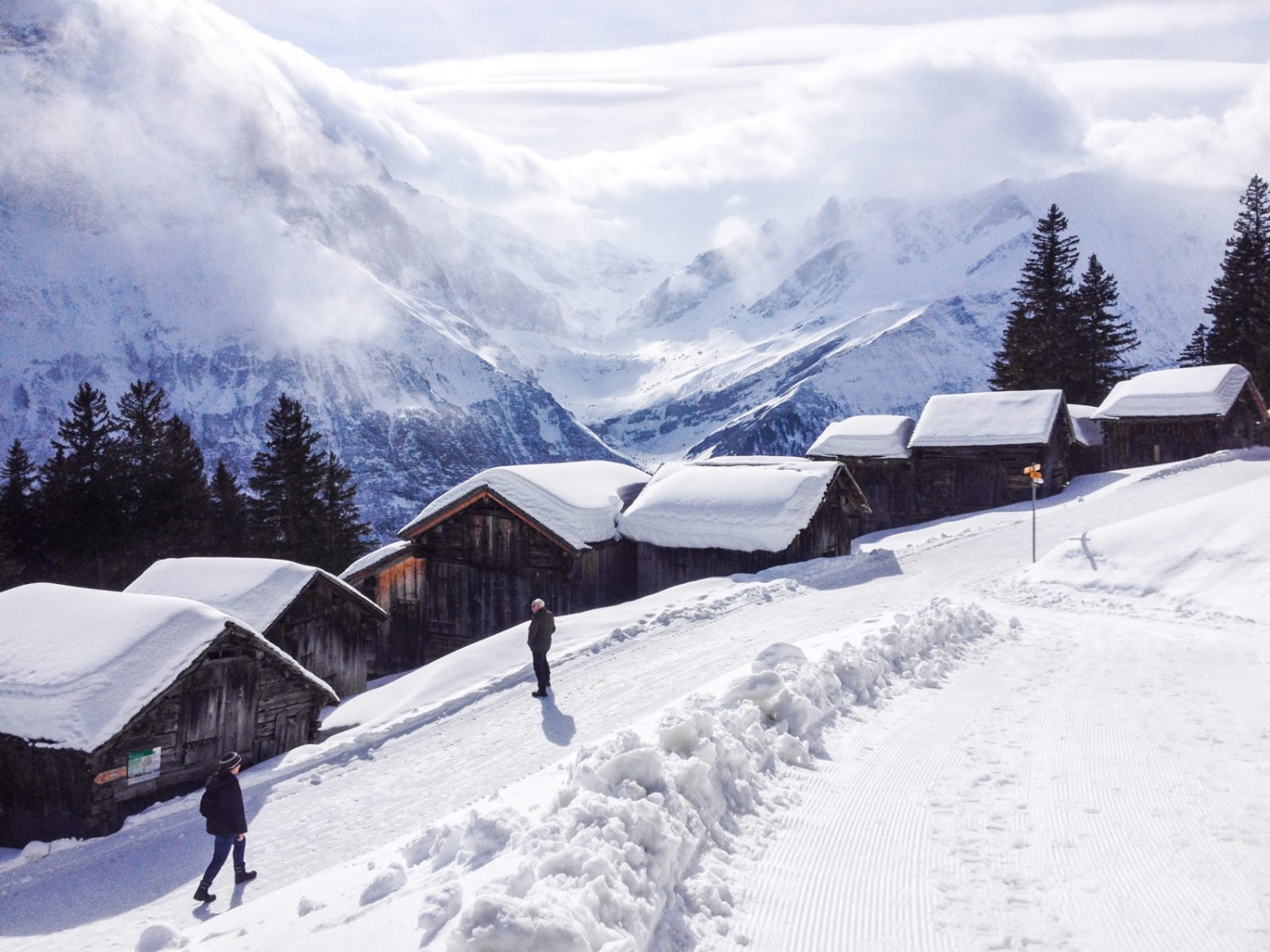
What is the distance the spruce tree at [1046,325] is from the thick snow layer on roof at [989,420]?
20506mm

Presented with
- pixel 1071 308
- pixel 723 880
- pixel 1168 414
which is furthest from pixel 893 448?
pixel 723 880

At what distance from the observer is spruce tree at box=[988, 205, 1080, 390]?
191ft

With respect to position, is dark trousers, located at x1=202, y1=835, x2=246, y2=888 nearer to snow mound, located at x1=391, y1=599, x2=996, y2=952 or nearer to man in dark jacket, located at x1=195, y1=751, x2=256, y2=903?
man in dark jacket, located at x1=195, y1=751, x2=256, y2=903

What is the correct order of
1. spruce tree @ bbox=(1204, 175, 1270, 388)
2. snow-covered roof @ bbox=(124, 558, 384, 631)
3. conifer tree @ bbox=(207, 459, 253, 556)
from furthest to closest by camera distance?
spruce tree @ bbox=(1204, 175, 1270, 388), conifer tree @ bbox=(207, 459, 253, 556), snow-covered roof @ bbox=(124, 558, 384, 631)

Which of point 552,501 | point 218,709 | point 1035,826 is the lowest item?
point 218,709

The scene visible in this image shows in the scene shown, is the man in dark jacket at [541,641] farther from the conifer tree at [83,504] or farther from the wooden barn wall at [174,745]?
the conifer tree at [83,504]

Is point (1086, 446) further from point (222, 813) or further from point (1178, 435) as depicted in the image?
point (222, 813)

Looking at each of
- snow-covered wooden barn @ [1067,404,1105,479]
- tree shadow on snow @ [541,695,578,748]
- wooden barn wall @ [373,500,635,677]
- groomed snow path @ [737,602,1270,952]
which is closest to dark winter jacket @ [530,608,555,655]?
tree shadow on snow @ [541,695,578,748]

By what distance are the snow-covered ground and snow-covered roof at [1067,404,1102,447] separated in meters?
25.6

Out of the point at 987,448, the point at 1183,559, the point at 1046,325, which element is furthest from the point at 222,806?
the point at 1046,325

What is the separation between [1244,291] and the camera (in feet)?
189

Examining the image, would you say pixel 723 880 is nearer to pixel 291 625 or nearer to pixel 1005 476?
pixel 291 625

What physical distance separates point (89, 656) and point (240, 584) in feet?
23.2

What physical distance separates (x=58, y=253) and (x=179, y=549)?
618 ft
